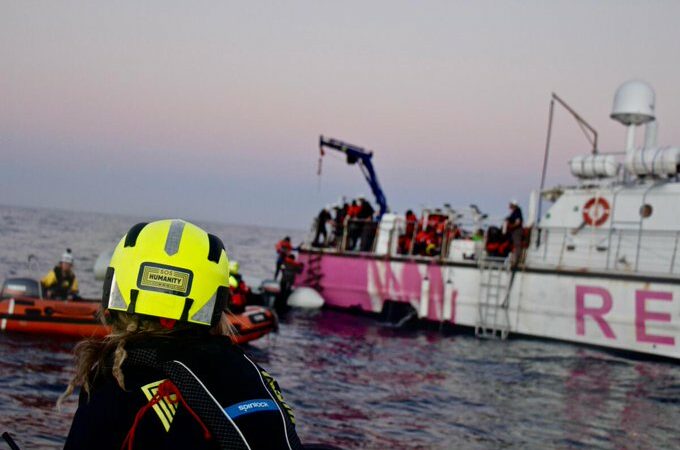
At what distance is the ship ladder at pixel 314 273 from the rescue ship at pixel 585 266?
7.71 ft

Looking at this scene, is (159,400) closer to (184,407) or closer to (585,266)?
(184,407)

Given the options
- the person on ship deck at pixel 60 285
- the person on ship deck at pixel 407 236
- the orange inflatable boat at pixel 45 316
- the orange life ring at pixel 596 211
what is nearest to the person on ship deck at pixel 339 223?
the person on ship deck at pixel 407 236

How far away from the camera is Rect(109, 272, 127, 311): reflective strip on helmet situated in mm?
2154

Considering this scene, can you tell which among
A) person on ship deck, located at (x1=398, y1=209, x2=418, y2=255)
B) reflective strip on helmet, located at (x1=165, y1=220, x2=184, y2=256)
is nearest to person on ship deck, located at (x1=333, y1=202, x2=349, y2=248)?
person on ship deck, located at (x1=398, y1=209, x2=418, y2=255)

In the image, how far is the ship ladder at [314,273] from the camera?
74.8 feet

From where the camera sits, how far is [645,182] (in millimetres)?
17250

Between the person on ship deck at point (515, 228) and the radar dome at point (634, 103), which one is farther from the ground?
the radar dome at point (634, 103)

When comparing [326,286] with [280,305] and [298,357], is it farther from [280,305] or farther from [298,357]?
[298,357]

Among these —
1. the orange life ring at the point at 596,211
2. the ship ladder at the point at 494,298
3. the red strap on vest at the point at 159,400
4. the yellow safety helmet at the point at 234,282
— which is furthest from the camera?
the ship ladder at the point at 494,298

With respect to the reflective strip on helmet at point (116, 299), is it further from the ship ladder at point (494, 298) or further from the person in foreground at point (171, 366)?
the ship ladder at point (494, 298)

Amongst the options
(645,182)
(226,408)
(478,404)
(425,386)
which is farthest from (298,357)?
(226,408)

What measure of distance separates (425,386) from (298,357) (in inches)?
116

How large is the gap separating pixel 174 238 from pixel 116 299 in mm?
242

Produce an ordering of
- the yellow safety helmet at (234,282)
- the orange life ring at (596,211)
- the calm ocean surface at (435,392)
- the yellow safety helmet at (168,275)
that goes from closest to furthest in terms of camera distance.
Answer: the yellow safety helmet at (168,275) < the calm ocean surface at (435,392) < the yellow safety helmet at (234,282) < the orange life ring at (596,211)
